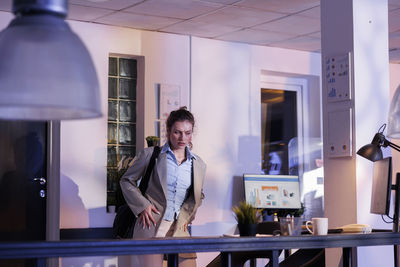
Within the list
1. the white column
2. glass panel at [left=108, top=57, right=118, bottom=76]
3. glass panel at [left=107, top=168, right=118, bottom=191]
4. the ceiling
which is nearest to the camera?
the white column

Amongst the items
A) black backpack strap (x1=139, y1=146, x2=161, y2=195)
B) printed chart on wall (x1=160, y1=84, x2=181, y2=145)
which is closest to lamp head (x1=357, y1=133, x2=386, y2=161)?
black backpack strap (x1=139, y1=146, x2=161, y2=195)

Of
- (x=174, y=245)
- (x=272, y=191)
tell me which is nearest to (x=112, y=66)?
(x=272, y=191)

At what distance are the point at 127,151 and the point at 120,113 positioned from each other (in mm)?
401

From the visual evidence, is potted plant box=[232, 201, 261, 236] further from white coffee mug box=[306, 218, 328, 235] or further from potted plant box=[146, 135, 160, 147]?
potted plant box=[146, 135, 160, 147]

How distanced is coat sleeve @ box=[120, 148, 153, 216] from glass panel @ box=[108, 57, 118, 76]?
8.51ft

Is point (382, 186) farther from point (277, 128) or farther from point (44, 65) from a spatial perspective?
point (277, 128)

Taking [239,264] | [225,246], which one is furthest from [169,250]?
[239,264]

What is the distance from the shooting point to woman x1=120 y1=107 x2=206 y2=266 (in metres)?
4.29

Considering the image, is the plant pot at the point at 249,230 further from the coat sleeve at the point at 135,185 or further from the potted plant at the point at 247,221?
the coat sleeve at the point at 135,185

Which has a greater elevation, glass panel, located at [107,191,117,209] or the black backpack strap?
Result: the black backpack strap

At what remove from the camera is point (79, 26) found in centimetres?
666

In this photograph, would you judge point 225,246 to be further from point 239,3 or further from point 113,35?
point 113,35

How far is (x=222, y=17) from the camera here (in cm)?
650

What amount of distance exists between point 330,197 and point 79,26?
3.05 meters
